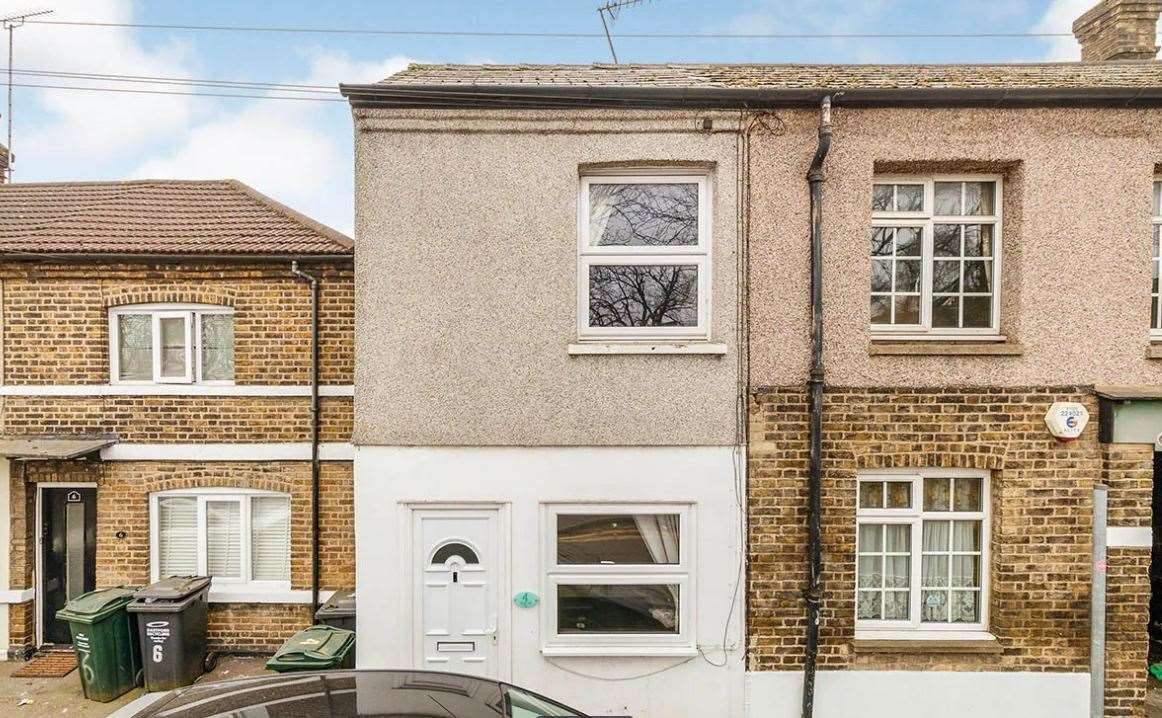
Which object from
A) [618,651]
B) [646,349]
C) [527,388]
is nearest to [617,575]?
[618,651]

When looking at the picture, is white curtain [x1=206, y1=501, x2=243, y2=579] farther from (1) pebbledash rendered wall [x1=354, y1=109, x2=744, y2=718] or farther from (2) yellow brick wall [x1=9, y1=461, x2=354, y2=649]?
(1) pebbledash rendered wall [x1=354, y1=109, x2=744, y2=718]

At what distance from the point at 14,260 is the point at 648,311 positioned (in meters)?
7.51

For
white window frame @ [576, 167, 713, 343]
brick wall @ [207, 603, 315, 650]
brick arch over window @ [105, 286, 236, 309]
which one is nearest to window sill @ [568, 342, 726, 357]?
white window frame @ [576, 167, 713, 343]

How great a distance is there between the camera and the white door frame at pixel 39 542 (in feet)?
22.7

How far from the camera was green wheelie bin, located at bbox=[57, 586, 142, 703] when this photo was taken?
607 cm

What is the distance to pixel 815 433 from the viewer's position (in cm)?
490

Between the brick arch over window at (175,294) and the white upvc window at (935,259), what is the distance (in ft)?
23.4

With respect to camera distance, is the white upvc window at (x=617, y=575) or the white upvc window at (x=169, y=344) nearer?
the white upvc window at (x=617, y=575)

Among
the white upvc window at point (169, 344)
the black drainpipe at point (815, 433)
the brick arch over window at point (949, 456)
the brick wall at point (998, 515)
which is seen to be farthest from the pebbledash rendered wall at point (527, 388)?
the white upvc window at point (169, 344)

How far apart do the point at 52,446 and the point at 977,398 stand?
31.6 feet

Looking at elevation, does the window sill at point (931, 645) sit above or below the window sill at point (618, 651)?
above

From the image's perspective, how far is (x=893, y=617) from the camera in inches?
205

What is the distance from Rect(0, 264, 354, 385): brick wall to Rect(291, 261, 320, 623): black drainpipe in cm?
9

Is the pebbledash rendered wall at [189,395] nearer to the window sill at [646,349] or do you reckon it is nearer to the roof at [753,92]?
the roof at [753,92]
